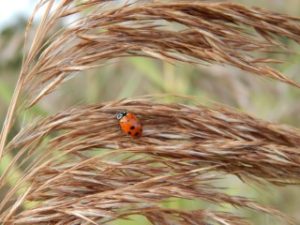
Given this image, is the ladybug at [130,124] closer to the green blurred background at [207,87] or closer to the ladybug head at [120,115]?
the ladybug head at [120,115]

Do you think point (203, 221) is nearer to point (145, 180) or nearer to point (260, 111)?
point (145, 180)

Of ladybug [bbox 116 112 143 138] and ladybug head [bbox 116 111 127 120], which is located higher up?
ladybug head [bbox 116 111 127 120]

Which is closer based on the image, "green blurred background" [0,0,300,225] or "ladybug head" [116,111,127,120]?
"ladybug head" [116,111,127,120]

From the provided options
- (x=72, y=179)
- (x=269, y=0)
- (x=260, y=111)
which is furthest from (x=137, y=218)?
(x=269, y=0)

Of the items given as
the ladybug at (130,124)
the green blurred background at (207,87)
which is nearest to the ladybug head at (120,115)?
the ladybug at (130,124)

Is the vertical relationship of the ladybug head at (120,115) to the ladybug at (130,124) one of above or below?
above

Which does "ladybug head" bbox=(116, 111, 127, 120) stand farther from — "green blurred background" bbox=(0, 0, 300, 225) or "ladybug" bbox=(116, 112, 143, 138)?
"green blurred background" bbox=(0, 0, 300, 225)

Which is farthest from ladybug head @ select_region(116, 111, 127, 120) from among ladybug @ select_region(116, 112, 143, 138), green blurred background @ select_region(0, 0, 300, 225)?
green blurred background @ select_region(0, 0, 300, 225)

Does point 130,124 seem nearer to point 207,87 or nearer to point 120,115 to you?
point 120,115
